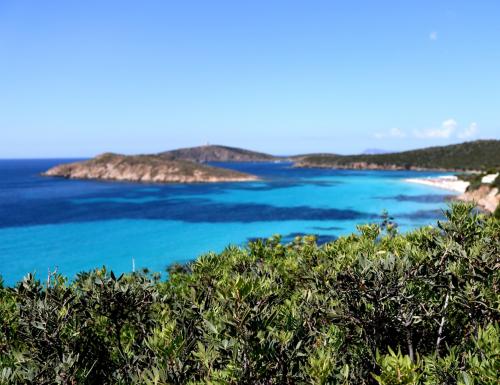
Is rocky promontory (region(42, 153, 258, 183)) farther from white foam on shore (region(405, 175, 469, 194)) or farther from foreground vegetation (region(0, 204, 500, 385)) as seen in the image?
foreground vegetation (region(0, 204, 500, 385))

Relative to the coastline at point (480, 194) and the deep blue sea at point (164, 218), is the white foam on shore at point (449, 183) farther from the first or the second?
the deep blue sea at point (164, 218)

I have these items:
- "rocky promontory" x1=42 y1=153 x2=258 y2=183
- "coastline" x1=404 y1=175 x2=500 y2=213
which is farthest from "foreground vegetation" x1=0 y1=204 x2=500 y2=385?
"rocky promontory" x1=42 y1=153 x2=258 y2=183

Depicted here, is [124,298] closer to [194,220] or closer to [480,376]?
[480,376]

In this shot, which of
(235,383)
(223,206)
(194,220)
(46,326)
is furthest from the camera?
(223,206)

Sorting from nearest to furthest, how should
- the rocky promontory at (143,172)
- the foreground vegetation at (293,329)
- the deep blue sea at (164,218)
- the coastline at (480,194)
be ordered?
the foreground vegetation at (293,329), the deep blue sea at (164,218), the coastline at (480,194), the rocky promontory at (143,172)

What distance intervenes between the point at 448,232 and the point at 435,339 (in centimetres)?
298

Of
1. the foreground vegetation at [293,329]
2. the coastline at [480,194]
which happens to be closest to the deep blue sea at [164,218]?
the coastline at [480,194]

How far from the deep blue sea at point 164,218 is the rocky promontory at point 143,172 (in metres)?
23.6

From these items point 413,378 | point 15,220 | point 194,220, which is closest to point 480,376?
point 413,378

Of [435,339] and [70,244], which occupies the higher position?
[435,339]

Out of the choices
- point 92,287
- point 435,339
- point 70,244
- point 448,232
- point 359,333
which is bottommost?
point 70,244

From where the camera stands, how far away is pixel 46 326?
25.9 feet

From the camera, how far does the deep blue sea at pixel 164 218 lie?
5450cm

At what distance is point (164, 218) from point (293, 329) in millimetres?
74266
